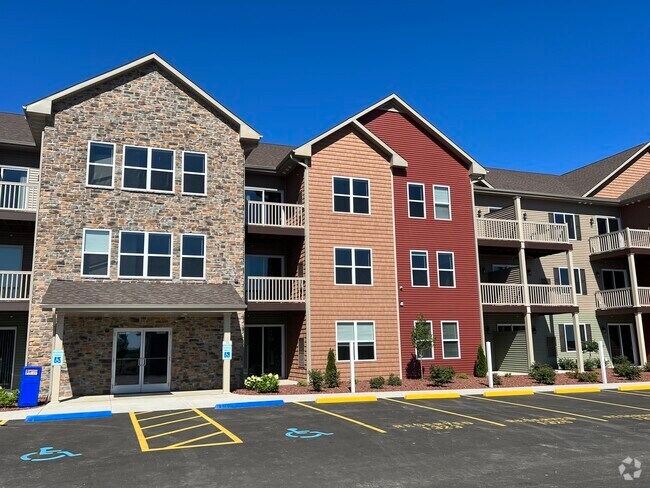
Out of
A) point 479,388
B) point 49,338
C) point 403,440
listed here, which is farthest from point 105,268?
point 479,388

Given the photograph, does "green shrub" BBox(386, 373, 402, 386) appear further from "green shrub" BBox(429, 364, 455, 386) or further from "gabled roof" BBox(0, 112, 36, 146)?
"gabled roof" BBox(0, 112, 36, 146)

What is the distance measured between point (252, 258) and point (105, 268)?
664 centimetres

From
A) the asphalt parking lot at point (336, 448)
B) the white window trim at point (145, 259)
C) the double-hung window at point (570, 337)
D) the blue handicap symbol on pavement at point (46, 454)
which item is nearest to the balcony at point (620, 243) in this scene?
the double-hung window at point (570, 337)

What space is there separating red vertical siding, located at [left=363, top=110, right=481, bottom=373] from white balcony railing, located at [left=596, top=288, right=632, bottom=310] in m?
9.14

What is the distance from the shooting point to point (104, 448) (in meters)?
9.82

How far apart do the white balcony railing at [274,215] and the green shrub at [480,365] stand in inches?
377

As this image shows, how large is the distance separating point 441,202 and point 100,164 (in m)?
14.6

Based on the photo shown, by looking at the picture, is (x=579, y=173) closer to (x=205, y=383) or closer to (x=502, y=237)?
(x=502, y=237)

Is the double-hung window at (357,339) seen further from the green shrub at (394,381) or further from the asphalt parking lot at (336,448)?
the asphalt parking lot at (336,448)

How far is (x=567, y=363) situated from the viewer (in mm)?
26469

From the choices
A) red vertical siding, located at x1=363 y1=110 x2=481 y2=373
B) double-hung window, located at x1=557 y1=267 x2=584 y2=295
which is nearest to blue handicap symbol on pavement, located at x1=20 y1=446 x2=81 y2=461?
red vertical siding, located at x1=363 y1=110 x2=481 y2=373

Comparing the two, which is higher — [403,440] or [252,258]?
[252,258]

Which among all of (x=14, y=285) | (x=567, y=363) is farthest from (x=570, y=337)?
(x=14, y=285)

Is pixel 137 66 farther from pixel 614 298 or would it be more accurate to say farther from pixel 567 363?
pixel 614 298
